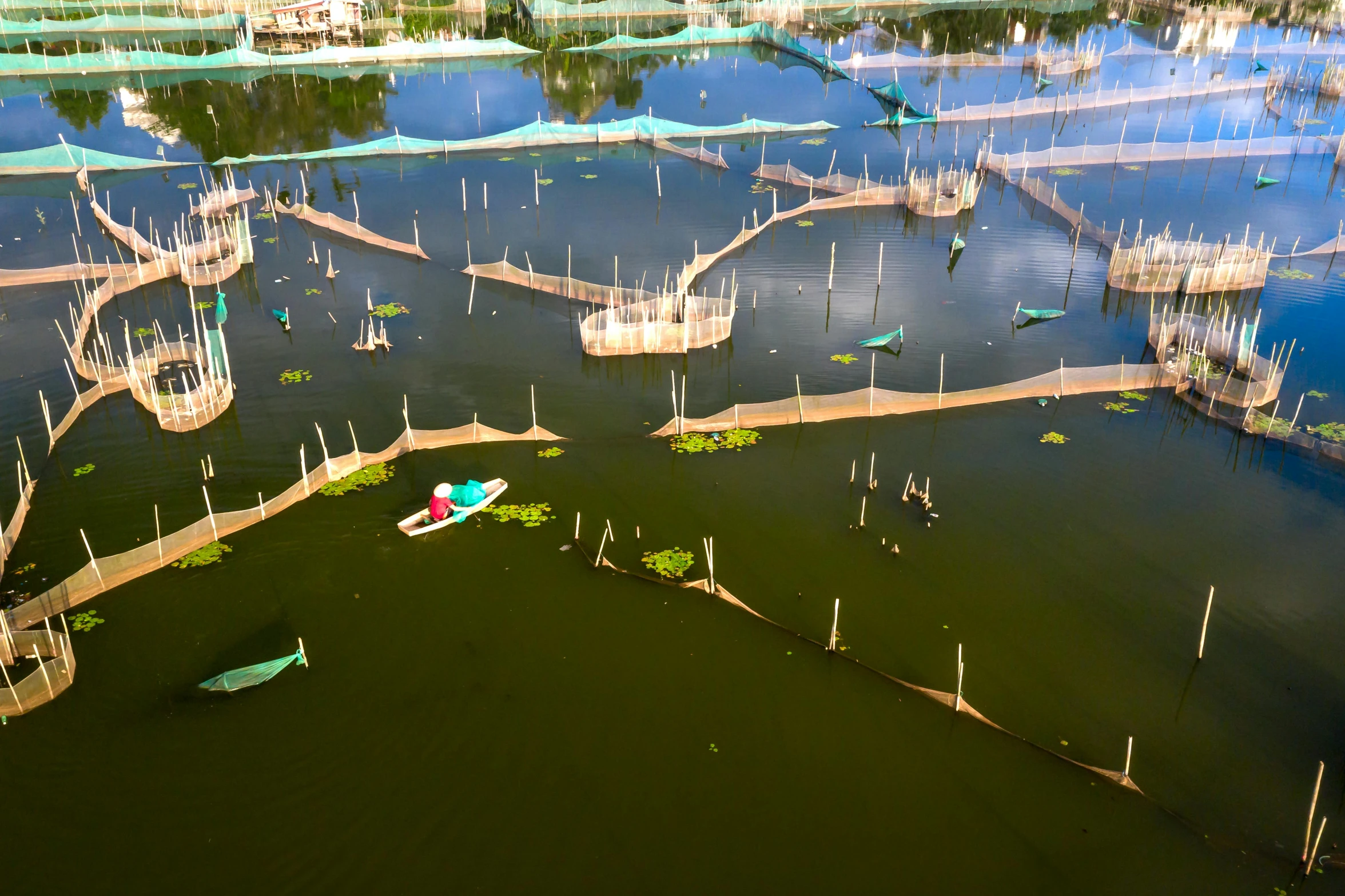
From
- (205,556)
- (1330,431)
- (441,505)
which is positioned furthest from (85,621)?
(1330,431)

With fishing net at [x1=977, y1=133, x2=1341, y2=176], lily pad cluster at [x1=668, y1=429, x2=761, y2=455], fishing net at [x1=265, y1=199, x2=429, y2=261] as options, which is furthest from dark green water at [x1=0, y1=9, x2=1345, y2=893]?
fishing net at [x1=977, y1=133, x2=1341, y2=176]

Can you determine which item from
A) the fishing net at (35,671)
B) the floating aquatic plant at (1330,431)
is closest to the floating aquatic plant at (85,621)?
the fishing net at (35,671)

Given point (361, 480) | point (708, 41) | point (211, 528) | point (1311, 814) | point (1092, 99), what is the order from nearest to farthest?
1. point (1311, 814)
2. point (211, 528)
3. point (361, 480)
4. point (1092, 99)
5. point (708, 41)

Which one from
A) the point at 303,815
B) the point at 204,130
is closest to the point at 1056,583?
the point at 303,815

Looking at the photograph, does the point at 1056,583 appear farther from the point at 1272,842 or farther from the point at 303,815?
the point at 303,815

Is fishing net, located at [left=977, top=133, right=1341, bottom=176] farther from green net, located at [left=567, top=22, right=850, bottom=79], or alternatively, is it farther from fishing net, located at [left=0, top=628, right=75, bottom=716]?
fishing net, located at [left=0, top=628, right=75, bottom=716]

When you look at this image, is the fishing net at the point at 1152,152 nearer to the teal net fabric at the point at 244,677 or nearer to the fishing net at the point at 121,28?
the teal net fabric at the point at 244,677

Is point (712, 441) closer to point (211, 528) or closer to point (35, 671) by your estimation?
point (211, 528)
